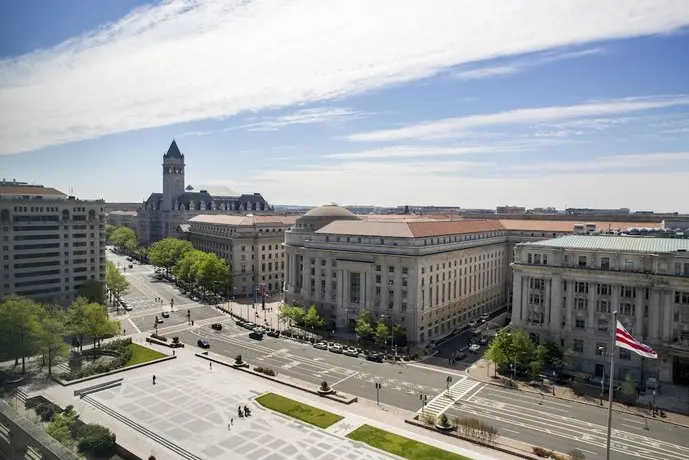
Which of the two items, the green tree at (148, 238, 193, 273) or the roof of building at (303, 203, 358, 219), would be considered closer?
the roof of building at (303, 203, 358, 219)

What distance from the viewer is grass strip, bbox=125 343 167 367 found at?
267 feet

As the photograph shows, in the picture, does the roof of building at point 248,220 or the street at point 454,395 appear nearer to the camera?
the street at point 454,395

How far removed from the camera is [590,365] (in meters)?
78.2

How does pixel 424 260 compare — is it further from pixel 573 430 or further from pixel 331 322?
pixel 573 430

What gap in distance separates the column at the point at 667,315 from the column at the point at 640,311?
2793 millimetres

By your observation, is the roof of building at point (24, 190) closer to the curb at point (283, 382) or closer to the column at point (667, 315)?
the curb at point (283, 382)

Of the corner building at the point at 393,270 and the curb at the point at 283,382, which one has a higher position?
the corner building at the point at 393,270

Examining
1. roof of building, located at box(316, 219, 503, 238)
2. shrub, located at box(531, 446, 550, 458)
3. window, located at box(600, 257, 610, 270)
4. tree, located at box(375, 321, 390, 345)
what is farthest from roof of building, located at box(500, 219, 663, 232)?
shrub, located at box(531, 446, 550, 458)

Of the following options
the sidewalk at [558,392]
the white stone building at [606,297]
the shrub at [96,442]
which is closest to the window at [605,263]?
the white stone building at [606,297]

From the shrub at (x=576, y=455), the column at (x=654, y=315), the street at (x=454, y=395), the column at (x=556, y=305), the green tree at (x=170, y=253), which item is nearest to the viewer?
the shrub at (x=576, y=455)

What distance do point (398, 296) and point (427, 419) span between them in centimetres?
3909

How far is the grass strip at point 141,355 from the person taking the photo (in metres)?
81.4

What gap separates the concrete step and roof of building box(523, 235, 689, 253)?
6364 centimetres

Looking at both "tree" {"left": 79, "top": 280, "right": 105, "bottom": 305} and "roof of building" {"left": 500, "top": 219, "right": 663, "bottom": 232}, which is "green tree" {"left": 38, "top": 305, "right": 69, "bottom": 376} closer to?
"tree" {"left": 79, "top": 280, "right": 105, "bottom": 305}
